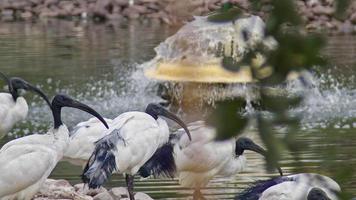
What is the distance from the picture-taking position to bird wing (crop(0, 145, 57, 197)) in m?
5.62

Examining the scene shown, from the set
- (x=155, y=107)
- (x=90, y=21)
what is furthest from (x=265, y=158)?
(x=90, y=21)

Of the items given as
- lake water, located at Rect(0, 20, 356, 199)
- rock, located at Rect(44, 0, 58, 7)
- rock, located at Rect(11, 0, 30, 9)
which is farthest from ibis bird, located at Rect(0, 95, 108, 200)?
rock, located at Rect(44, 0, 58, 7)

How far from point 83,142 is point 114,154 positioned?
523mm

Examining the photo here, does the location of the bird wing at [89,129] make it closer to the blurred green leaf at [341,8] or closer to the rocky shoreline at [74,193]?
the rocky shoreline at [74,193]

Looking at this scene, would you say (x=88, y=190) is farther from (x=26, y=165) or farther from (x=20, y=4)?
(x=20, y=4)

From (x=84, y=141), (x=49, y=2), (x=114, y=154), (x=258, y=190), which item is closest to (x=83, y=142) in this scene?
(x=84, y=141)

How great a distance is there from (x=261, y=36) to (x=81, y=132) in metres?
5.69

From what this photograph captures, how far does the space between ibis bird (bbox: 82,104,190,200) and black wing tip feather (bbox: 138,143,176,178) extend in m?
0.05

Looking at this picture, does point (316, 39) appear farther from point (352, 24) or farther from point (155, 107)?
point (352, 24)

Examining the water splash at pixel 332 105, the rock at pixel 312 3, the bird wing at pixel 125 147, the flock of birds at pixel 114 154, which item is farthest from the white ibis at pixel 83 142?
the rock at pixel 312 3

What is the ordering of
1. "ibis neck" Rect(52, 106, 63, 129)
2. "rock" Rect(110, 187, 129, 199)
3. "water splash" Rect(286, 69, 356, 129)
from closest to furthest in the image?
"ibis neck" Rect(52, 106, 63, 129), "rock" Rect(110, 187, 129, 199), "water splash" Rect(286, 69, 356, 129)

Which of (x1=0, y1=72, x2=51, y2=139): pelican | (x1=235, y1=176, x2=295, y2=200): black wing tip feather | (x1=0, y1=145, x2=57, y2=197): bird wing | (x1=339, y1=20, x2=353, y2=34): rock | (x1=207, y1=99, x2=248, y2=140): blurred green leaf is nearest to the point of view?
(x1=207, y1=99, x2=248, y2=140): blurred green leaf

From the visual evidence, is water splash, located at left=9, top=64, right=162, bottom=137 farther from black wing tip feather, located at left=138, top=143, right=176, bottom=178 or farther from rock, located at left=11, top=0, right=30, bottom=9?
rock, located at left=11, top=0, right=30, bottom=9

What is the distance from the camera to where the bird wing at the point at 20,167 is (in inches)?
221
